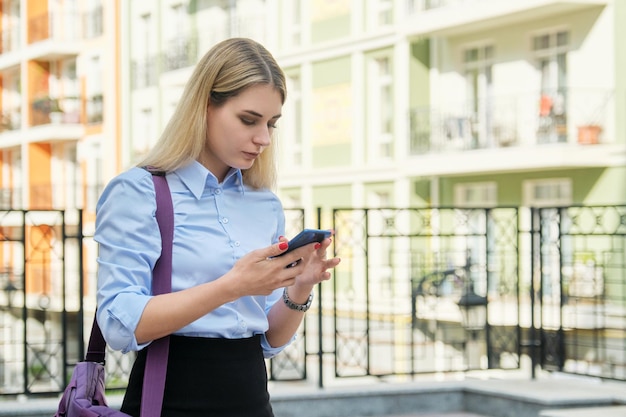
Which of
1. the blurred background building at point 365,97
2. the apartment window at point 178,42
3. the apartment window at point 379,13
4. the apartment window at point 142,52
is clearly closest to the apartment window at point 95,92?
the blurred background building at point 365,97

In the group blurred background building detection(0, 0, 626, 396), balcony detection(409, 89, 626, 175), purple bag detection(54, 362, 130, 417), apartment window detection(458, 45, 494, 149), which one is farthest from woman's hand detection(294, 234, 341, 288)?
apartment window detection(458, 45, 494, 149)

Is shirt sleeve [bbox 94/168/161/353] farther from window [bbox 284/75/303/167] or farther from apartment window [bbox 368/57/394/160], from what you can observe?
window [bbox 284/75/303/167]

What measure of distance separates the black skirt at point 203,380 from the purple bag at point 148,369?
0.11 feet

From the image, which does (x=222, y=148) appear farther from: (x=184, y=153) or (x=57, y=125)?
(x=57, y=125)

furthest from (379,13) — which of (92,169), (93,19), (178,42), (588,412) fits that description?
(588,412)

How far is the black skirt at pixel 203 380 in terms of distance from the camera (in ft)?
7.41

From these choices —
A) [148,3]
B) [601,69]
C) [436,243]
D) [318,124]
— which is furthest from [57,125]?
[601,69]

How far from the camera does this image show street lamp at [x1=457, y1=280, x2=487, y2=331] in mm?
8859

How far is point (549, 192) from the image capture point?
63.3 feet

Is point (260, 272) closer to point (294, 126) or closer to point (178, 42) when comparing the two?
point (294, 126)

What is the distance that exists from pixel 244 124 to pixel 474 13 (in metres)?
18.0

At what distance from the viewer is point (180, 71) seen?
94.4 ft

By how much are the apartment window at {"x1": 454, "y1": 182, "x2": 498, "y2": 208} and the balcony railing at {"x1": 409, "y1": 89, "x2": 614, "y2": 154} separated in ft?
2.28

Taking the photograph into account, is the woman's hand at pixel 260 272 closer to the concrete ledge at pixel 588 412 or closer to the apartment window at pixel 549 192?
the concrete ledge at pixel 588 412
